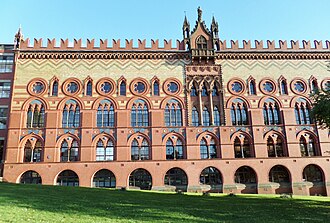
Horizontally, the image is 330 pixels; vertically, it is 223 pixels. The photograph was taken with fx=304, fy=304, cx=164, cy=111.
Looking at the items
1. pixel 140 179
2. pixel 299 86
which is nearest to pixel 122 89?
pixel 140 179

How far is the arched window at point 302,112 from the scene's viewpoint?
124ft

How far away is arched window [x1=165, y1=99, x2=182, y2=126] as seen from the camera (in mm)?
36662

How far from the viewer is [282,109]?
3769 cm

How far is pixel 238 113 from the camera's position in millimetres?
37531

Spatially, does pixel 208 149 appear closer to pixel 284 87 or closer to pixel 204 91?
→ pixel 204 91

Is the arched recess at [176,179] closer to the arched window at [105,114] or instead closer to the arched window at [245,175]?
the arched window at [245,175]

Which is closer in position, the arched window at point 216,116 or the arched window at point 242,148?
the arched window at point 242,148

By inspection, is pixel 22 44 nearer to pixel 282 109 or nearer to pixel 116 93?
pixel 116 93

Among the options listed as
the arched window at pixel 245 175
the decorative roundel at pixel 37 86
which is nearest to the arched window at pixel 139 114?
the decorative roundel at pixel 37 86

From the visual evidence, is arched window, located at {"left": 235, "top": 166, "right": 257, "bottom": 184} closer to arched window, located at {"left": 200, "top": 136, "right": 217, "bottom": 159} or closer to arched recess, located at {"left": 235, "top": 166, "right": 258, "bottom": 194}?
arched recess, located at {"left": 235, "top": 166, "right": 258, "bottom": 194}

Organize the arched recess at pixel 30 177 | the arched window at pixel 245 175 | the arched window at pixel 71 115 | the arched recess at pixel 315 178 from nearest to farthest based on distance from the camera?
the arched recess at pixel 30 177 < the arched recess at pixel 315 178 < the arched window at pixel 245 175 < the arched window at pixel 71 115

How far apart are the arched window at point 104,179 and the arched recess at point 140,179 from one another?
1.95m

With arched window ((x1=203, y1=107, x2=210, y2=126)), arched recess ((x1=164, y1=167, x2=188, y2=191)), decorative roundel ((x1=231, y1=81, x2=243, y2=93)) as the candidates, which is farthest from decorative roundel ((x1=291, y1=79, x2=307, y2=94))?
arched recess ((x1=164, y1=167, x2=188, y2=191))

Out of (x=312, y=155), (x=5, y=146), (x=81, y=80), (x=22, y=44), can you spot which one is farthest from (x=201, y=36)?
(x=5, y=146)
